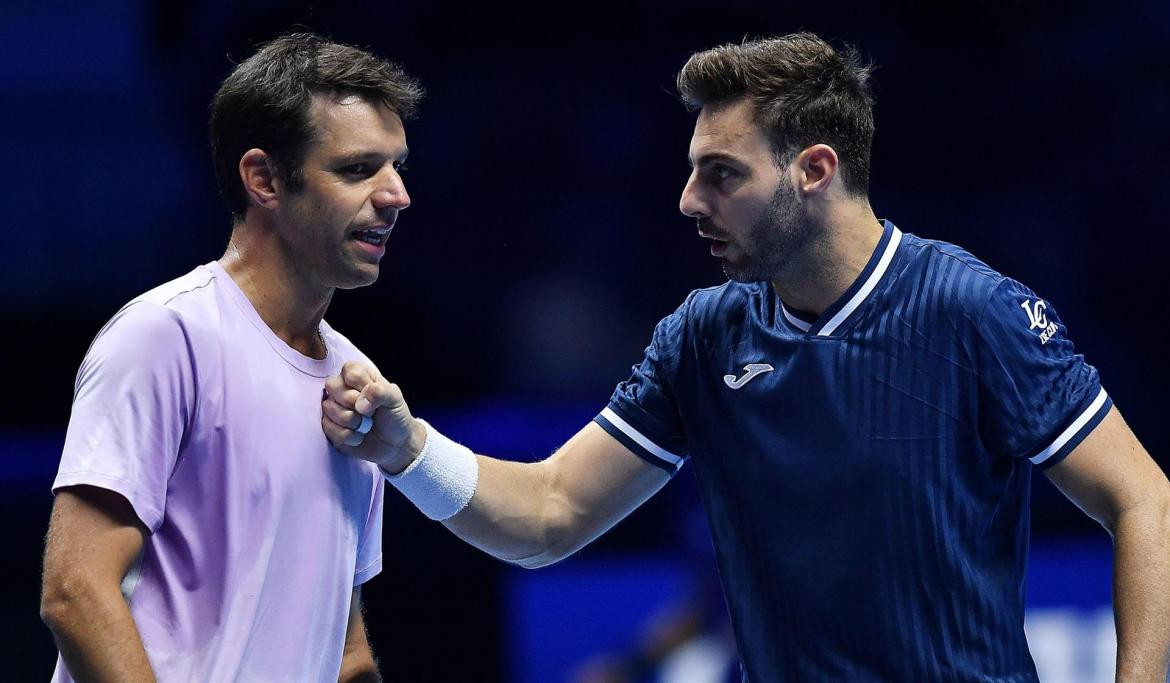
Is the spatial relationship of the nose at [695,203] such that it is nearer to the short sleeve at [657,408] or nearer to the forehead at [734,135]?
the forehead at [734,135]

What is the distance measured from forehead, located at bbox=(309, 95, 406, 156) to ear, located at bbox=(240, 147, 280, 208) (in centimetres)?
9

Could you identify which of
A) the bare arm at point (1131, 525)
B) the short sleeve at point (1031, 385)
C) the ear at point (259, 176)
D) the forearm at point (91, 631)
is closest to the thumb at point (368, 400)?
the ear at point (259, 176)

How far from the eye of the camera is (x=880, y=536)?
2.57m

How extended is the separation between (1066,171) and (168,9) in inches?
132

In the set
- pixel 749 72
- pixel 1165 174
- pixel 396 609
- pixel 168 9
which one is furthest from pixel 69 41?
pixel 1165 174

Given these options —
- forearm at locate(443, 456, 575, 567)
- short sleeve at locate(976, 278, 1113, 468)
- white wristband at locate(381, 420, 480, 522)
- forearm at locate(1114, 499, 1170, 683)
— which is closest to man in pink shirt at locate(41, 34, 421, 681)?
white wristband at locate(381, 420, 480, 522)

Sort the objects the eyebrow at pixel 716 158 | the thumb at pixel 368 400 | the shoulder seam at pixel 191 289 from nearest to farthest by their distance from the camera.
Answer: the shoulder seam at pixel 191 289 < the thumb at pixel 368 400 < the eyebrow at pixel 716 158

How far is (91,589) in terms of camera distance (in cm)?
198

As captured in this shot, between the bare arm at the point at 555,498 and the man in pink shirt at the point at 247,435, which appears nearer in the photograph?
the man in pink shirt at the point at 247,435

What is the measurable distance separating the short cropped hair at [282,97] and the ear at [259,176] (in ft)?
0.05

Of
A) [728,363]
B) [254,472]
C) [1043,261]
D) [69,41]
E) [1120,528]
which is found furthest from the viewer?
[1043,261]

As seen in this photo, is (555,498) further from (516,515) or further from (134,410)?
(134,410)

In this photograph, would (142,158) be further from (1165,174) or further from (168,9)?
(1165,174)

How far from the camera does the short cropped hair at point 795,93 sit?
2.76 metres
